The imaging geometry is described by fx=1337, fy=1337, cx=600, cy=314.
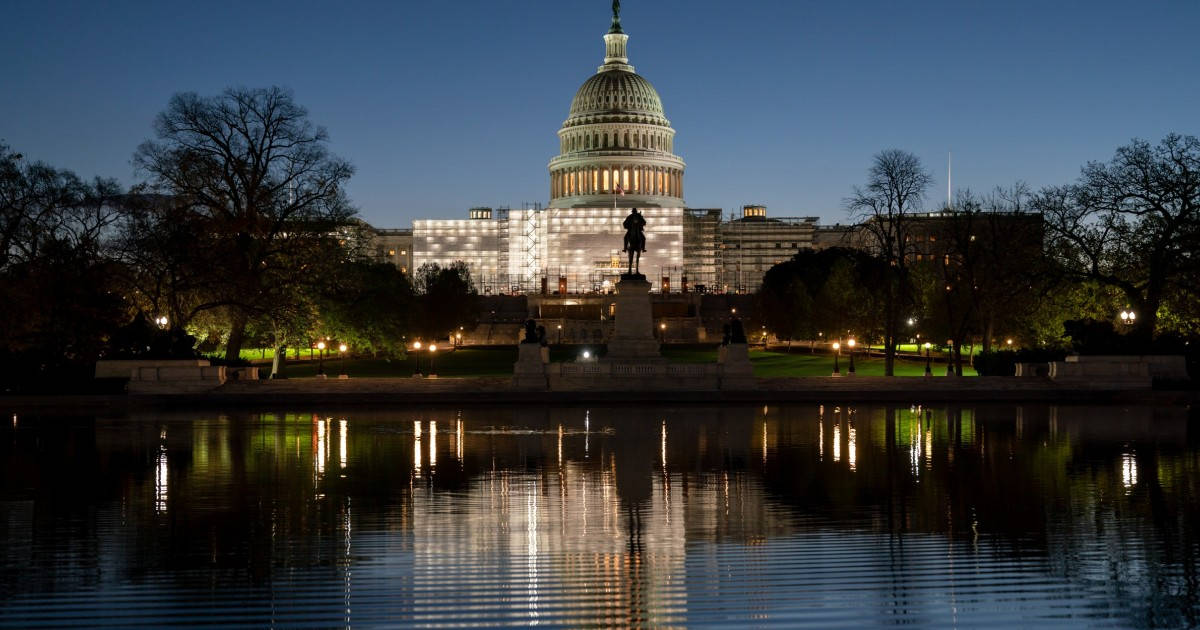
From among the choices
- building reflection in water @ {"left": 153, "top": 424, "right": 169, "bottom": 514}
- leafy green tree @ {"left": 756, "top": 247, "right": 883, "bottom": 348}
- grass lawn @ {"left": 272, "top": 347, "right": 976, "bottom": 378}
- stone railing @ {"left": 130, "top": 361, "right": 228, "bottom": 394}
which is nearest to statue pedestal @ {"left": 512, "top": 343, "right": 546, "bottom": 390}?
grass lawn @ {"left": 272, "top": 347, "right": 976, "bottom": 378}

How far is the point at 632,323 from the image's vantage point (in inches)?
2159

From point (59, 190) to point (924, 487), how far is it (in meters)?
39.0

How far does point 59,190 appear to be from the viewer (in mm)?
49250

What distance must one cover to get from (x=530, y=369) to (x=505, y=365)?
25.7m

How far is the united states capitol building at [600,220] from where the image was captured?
169500 mm

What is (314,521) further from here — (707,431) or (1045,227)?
(1045,227)

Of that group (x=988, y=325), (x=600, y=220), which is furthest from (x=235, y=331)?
(x=600, y=220)

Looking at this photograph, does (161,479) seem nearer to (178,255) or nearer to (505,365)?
(178,255)

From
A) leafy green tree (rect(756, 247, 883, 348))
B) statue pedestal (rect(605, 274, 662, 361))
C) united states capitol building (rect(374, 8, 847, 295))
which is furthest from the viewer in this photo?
united states capitol building (rect(374, 8, 847, 295))

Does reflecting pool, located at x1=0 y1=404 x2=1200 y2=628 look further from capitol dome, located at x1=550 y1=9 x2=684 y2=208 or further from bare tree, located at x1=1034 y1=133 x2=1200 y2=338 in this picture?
capitol dome, located at x1=550 y1=9 x2=684 y2=208

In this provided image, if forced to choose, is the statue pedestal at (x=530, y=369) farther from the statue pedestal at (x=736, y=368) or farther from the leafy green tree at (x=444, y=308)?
the leafy green tree at (x=444, y=308)

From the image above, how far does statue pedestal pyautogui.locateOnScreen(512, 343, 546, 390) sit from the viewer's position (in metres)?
47.6

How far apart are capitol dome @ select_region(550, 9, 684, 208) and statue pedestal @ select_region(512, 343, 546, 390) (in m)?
125

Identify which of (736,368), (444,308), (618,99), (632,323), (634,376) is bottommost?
(634,376)
